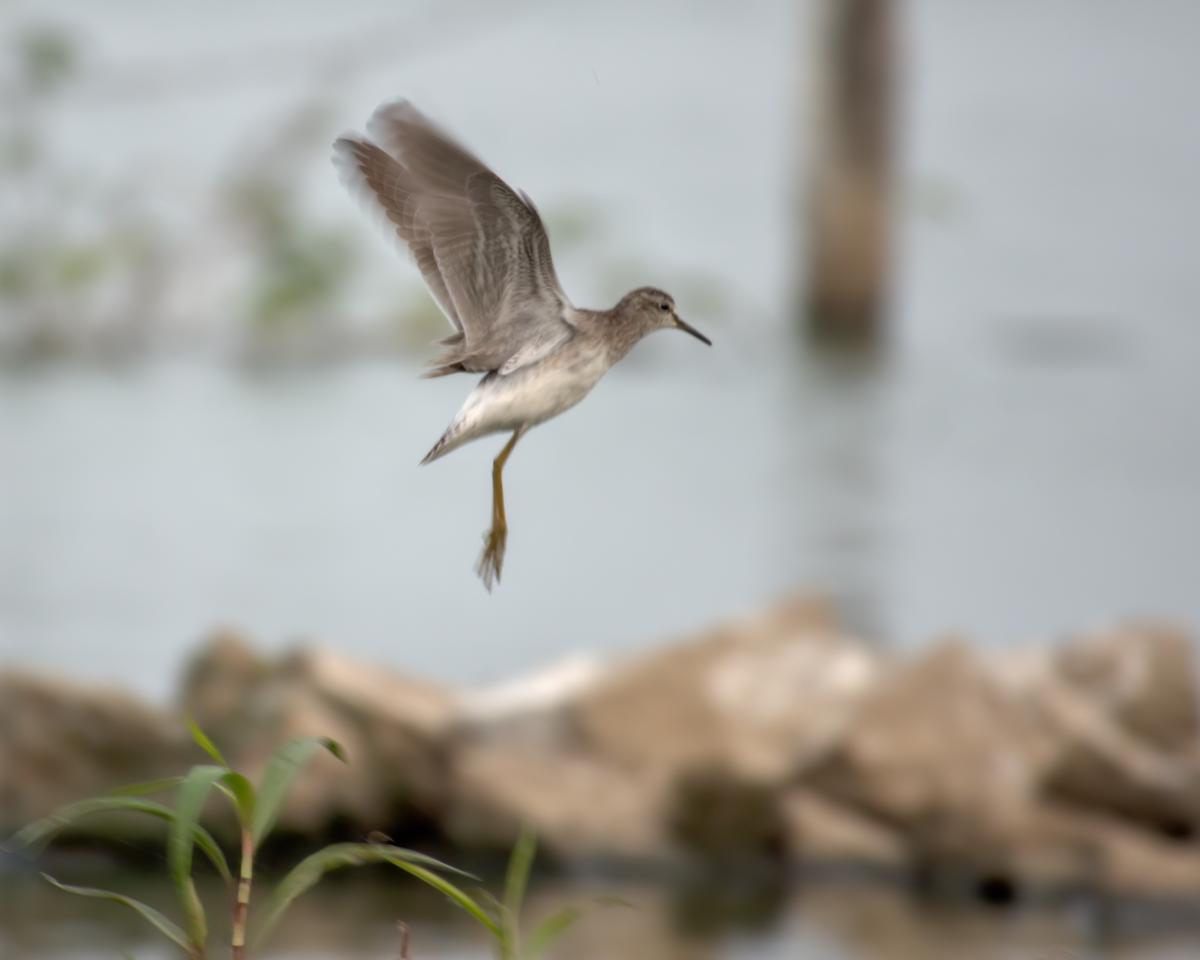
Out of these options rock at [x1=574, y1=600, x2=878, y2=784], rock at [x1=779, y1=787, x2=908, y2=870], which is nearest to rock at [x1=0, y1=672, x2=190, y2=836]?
rock at [x1=574, y1=600, x2=878, y2=784]

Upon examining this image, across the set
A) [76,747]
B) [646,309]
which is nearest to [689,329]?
[646,309]

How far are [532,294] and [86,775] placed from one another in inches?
89.5

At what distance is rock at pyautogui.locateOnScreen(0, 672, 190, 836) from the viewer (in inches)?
114

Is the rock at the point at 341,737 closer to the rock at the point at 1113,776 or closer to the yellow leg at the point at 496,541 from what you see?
the rock at the point at 1113,776

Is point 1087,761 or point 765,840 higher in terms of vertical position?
point 1087,761

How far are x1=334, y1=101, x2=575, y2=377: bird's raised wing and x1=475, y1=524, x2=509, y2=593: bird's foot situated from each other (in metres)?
0.09

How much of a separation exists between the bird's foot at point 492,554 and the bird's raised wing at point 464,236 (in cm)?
9

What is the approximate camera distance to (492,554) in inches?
30.6

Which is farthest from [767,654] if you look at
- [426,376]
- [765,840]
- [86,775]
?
[426,376]

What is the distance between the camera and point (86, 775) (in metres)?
2.92

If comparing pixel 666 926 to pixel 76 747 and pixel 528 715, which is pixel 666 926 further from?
pixel 76 747

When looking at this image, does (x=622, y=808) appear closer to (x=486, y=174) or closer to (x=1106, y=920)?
(x=1106, y=920)

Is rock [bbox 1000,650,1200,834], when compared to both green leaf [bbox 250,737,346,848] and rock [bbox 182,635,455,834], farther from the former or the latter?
green leaf [bbox 250,737,346,848]

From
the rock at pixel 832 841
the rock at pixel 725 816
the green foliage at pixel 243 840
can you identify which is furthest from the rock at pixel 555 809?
the green foliage at pixel 243 840
